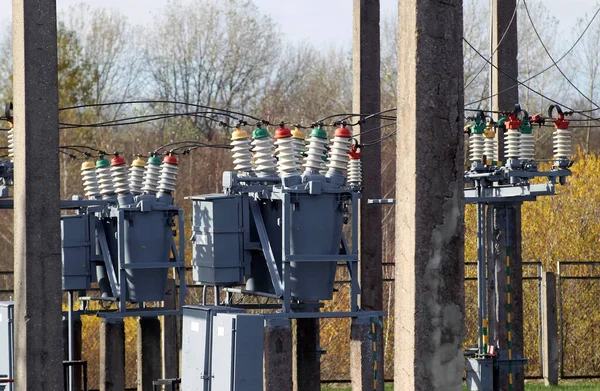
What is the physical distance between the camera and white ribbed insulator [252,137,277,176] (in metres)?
12.2

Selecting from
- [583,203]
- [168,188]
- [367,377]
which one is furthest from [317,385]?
[583,203]

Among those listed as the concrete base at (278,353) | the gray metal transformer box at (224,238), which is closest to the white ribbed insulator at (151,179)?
A: the gray metal transformer box at (224,238)

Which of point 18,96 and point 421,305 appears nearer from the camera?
point 421,305

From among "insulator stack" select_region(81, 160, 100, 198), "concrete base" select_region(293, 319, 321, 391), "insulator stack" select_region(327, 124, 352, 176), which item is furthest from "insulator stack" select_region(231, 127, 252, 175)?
"insulator stack" select_region(81, 160, 100, 198)

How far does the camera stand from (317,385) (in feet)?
42.2

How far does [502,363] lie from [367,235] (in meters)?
2.16

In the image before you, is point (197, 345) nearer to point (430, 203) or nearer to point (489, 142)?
point (489, 142)

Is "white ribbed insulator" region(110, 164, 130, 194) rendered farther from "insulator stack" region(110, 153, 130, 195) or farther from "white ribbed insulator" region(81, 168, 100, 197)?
"white ribbed insulator" region(81, 168, 100, 197)

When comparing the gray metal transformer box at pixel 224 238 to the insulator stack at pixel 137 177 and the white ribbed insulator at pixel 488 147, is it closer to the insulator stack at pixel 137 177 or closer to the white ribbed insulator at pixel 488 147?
the insulator stack at pixel 137 177

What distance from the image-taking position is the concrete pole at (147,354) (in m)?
14.2

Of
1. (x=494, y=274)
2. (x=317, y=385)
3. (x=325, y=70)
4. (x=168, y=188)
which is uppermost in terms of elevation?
(x=325, y=70)

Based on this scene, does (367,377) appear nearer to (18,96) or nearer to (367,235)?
(367,235)

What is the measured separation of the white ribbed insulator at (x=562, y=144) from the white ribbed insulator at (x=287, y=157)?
2.82m

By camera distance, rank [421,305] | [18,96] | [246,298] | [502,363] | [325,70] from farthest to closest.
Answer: [325,70] < [246,298] < [502,363] < [18,96] < [421,305]
